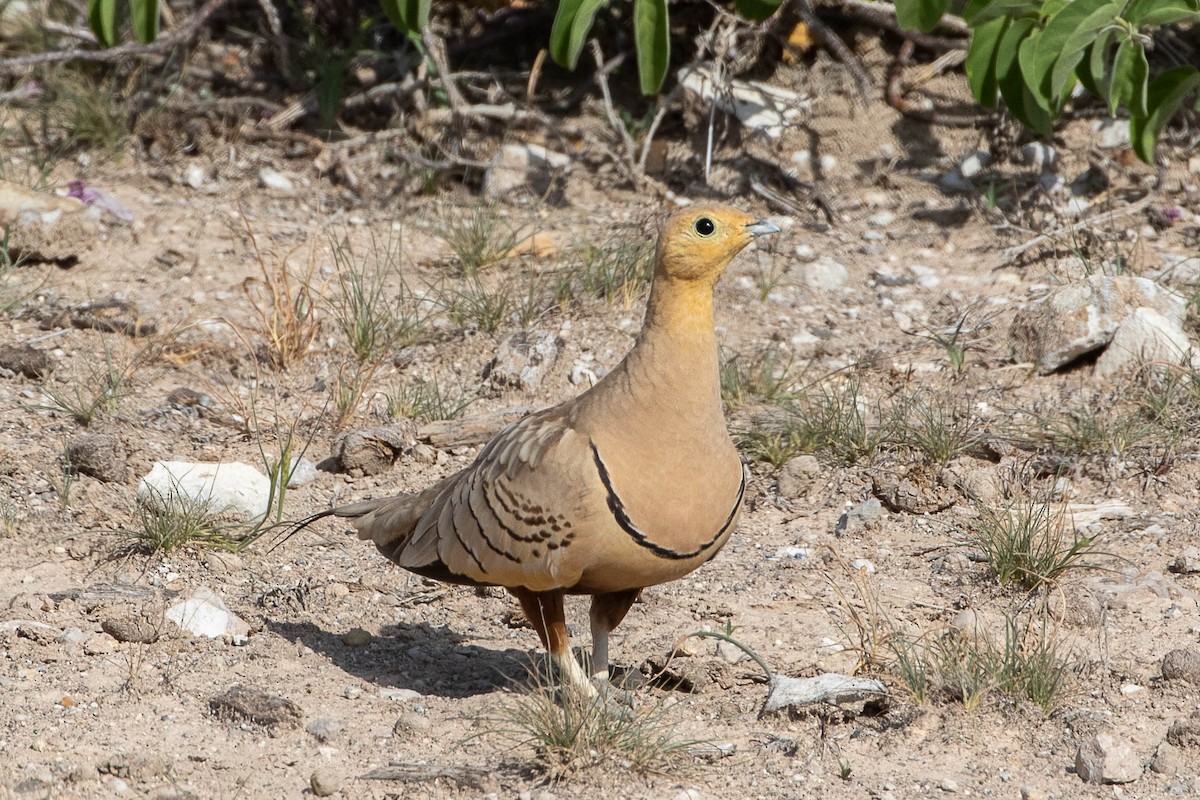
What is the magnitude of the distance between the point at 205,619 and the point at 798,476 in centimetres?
233

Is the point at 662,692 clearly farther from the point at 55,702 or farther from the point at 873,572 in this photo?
the point at 55,702

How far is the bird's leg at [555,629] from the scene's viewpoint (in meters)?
3.86

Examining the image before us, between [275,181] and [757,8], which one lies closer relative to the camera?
Answer: [757,8]

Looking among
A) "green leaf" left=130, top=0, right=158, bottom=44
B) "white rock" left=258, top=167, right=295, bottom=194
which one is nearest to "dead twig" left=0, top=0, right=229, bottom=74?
"white rock" left=258, top=167, right=295, bottom=194

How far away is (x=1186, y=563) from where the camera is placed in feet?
15.2

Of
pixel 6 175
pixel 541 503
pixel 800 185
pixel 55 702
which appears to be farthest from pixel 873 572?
pixel 6 175

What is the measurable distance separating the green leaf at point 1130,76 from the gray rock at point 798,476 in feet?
5.69

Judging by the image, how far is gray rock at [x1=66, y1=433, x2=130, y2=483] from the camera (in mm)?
5211

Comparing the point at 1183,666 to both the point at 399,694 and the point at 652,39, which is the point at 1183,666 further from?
the point at 652,39

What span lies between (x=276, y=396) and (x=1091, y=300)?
11.6 ft

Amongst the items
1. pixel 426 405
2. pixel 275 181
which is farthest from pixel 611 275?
pixel 275 181

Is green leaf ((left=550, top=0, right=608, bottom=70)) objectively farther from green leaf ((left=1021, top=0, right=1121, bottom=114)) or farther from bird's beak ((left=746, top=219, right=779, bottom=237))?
green leaf ((left=1021, top=0, right=1121, bottom=114))

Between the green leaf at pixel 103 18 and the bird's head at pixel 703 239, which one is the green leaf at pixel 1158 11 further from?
the green leaf at pixel 103 18

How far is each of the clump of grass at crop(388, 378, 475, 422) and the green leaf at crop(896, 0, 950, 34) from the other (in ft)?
7.79
